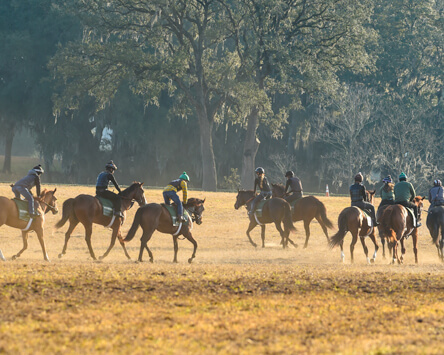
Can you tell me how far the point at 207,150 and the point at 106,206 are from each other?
30645mm

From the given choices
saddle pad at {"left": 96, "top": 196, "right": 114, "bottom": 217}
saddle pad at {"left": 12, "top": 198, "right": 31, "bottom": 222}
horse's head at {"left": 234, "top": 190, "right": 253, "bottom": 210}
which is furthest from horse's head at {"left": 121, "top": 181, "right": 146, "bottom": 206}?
horse's head at {"left": 234, "top": 190, "right": 253, "bottom": 210}

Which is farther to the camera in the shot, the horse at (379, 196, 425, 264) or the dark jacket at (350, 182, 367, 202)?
the dark jacket at (350, 182, 367, 202)

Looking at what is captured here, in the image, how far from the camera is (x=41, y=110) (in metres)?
57.7

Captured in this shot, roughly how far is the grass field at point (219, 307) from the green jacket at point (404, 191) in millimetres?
2094

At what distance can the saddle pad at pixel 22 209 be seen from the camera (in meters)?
20.2

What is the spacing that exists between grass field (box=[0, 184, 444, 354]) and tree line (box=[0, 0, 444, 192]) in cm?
2965

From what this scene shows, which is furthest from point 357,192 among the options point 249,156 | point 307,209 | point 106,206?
point 249,156

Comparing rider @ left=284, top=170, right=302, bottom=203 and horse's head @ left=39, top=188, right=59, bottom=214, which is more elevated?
rider @ left=284, top=170, right=302, bottom=203

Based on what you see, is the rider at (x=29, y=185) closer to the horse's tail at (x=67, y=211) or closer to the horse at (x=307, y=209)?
the horse's tail at (x=67, y=211)

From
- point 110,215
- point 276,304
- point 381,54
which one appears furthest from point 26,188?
point 381,54

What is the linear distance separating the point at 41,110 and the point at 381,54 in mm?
27152

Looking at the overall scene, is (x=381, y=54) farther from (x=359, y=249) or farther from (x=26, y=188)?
(x=26, y=188)

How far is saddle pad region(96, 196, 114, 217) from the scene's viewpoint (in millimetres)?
21234

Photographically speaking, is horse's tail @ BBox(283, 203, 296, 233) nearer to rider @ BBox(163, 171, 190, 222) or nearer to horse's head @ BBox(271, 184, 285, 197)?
horse's head @ BBox(271, 184, 285, 197)
